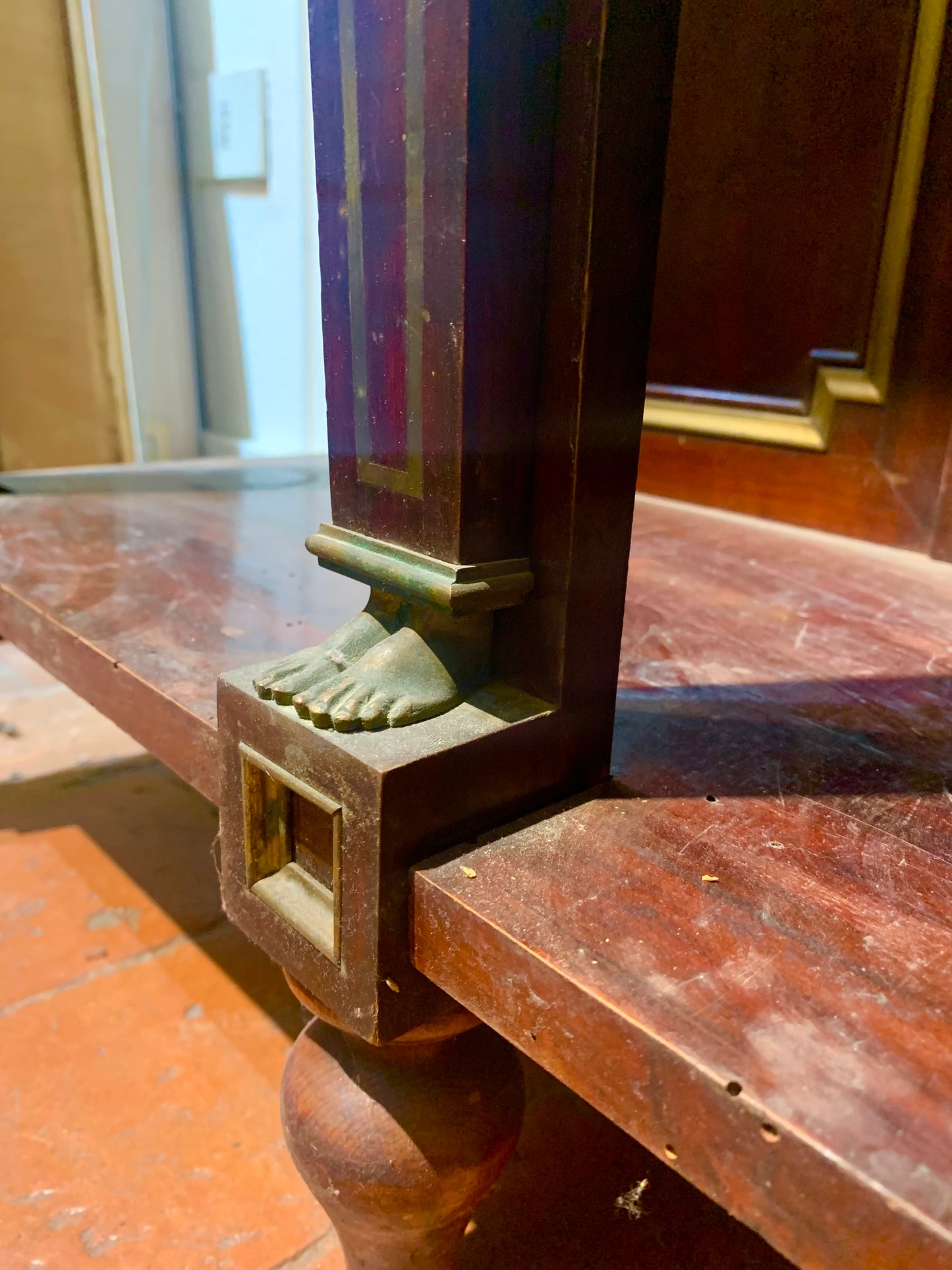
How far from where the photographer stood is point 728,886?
1.48ft

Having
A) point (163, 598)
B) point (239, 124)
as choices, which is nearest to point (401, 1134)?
point (163, 598)

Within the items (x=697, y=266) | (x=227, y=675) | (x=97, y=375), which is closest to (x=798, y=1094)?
(x=227, y=675)

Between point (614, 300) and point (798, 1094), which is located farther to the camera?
point (614, 300)

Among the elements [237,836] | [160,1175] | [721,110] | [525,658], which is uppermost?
[721,110]

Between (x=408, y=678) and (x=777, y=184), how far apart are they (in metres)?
1.06

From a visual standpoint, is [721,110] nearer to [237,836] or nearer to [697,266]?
[697,266]

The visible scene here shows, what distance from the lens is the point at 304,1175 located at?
601mm

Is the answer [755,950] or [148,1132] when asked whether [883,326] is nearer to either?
[755,950]

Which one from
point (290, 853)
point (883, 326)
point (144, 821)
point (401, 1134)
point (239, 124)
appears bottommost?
point (144, 821)

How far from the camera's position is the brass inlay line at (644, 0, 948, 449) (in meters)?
1.06

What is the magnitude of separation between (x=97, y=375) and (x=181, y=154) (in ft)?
1.80

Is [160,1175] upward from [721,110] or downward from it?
downward

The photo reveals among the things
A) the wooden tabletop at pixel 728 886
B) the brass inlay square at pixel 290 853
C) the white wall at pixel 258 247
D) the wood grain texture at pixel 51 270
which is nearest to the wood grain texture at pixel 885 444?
the wooden tabletop at pixel 728 886

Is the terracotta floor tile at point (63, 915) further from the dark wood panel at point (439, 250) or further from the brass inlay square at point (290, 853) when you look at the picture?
the dark wood panel at point (439, 250)
